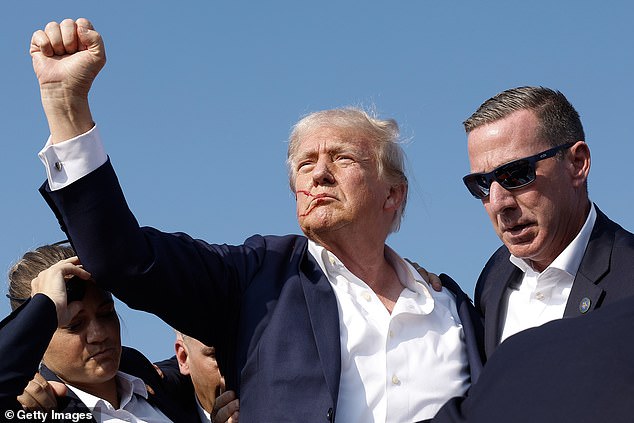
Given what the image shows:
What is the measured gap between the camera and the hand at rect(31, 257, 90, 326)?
505 cm

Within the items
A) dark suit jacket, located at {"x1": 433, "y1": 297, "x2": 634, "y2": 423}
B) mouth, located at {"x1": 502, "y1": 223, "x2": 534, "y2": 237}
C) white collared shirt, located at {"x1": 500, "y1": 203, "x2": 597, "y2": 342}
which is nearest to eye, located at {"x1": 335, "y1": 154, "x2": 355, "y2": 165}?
mouth, located at {"x1": 502, "y1": 223, "x2": 534, "y2": 237}

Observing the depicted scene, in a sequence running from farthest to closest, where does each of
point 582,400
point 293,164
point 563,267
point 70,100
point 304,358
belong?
1. point 293,164
2. point 563,267
3. point 304,358
4. point 70,100
5. point 582,400

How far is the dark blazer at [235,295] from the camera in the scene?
4719 mm

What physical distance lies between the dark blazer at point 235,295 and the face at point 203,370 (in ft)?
1.80

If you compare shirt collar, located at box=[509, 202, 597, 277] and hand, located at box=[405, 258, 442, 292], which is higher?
shirt collar, located at box=[509, 202, 597, 277]

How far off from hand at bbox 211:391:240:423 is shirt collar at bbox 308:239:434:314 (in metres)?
0.76

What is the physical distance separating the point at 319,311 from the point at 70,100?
150cm

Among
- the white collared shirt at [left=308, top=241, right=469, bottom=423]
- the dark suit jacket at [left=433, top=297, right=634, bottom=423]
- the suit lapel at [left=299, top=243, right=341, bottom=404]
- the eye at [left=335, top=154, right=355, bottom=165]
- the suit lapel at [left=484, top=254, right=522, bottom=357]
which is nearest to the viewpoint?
the dark suit jacket at [left=433, top=297, right=634, bottom=423]

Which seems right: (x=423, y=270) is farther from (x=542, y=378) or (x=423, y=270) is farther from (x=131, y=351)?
(x=542, y=378)

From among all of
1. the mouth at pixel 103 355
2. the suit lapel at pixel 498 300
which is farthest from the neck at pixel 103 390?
the suit lapel at pixel 498 300

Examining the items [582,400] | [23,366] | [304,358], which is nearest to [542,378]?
[582,400]

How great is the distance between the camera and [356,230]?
18.8 feet

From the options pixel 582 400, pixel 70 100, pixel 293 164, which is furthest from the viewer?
pixel 293 164

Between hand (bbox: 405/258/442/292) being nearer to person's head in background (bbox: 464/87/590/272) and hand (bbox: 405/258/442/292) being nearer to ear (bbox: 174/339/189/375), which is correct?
person's head in background (bbox: 464/87/590/272)
